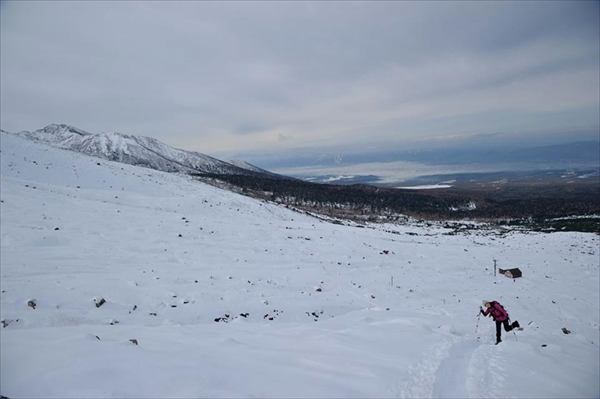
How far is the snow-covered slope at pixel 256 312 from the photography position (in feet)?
20.9

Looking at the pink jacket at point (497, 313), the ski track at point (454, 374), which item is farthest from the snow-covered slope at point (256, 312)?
the pink jacket at point (497, 313)

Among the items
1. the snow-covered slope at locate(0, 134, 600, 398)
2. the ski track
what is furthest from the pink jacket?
the ski track

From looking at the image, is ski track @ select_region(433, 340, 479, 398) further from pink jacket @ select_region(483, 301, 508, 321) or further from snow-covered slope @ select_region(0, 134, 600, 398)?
pink jacket @ select_region(483, 301, 508, 321)

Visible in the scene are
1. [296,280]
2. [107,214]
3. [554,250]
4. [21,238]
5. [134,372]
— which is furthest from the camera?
[554,250]

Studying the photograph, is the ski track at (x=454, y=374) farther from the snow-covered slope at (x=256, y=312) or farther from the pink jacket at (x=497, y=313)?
Answer: the pink jacket at (x=497, y=313)

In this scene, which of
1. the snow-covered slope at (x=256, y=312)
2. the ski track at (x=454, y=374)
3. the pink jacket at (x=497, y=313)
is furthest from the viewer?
the pink jacket at (x=497, y=313)

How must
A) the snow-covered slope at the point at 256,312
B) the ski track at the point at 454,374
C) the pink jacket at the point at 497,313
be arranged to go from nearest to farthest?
the snow-covered slope at the point at 256,312
the ski track at the point at 454,374
the pink jacket at the point at 497,313

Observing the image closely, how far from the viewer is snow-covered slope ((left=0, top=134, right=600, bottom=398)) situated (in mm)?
6367

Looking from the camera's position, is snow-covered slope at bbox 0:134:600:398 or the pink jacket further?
the pink jacket

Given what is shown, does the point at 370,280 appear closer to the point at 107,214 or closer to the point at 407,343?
the point at 407,343

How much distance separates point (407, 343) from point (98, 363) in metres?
8.84

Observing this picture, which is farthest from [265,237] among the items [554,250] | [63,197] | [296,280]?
[554,250]

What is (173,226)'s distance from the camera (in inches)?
992

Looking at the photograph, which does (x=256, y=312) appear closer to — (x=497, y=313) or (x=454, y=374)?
(x=454, y=374)
